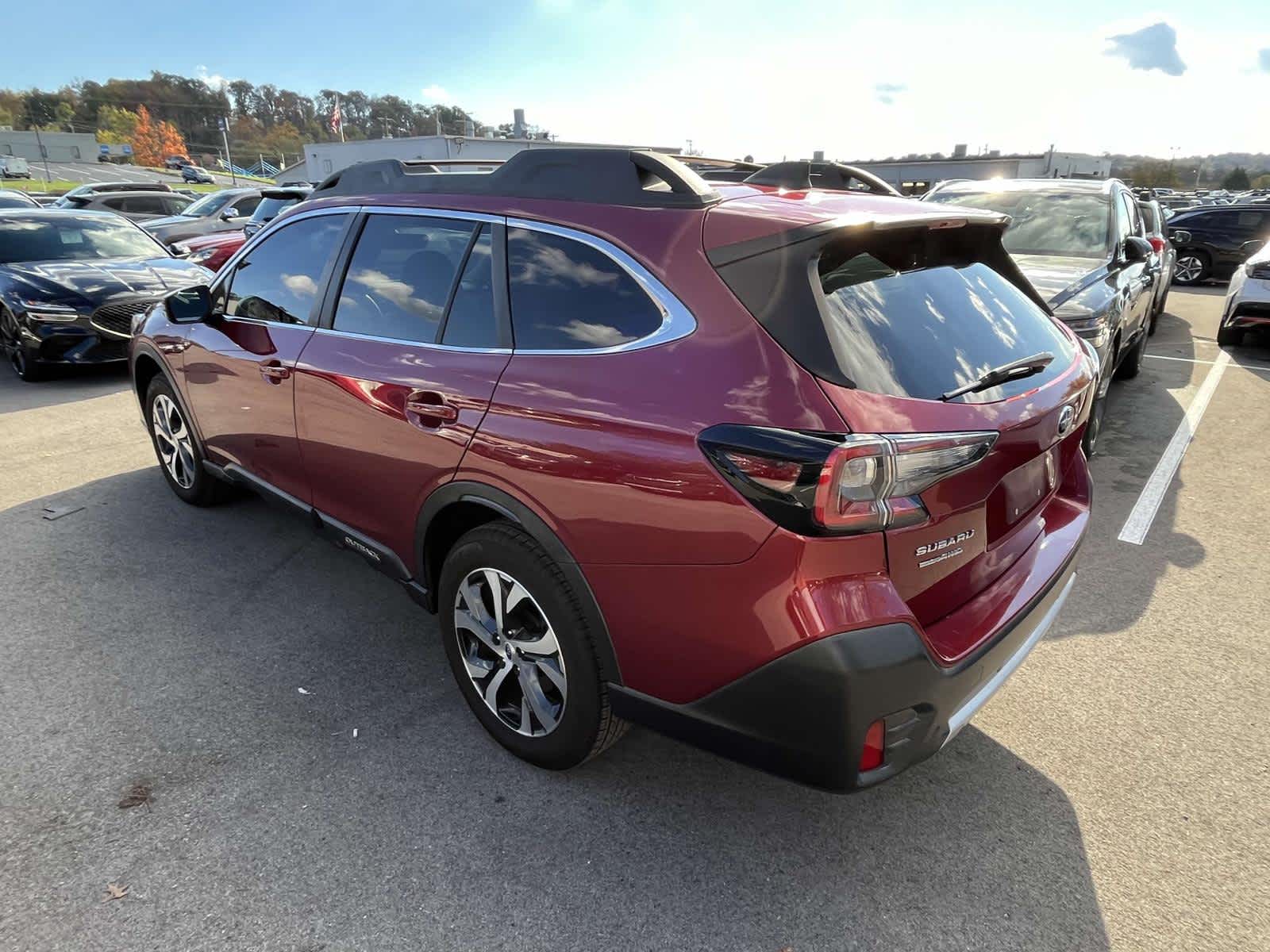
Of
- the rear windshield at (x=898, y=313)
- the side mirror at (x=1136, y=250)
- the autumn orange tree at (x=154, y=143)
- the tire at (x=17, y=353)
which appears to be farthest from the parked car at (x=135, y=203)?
the autumn orange tree at (x=154, y=143)

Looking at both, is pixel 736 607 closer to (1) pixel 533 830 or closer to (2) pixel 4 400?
(1) pixel 533 830

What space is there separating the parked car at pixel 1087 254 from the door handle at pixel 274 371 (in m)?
4.39

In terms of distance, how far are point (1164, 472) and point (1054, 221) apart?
2.42 metres

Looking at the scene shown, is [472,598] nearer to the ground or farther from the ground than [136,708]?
farther from the ground

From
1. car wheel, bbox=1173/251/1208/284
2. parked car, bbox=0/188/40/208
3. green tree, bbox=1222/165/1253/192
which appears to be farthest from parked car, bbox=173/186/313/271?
green tree, bbox=1222/165/1253/192

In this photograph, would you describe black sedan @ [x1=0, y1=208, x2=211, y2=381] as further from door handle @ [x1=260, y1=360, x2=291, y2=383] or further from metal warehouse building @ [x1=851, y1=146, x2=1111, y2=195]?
metal warehouse building @ [x1=851, y1=146, x2=1111, y2=195]

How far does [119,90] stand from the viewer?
113000 millimetres

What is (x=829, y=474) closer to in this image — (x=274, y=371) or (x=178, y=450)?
(x=274, y=371)

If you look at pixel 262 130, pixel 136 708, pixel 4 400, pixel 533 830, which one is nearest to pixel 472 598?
pixel 533 830

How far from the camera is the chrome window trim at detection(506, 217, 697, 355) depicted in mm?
1997

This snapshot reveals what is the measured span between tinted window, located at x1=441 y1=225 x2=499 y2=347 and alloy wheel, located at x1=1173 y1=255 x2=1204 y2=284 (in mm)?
18308

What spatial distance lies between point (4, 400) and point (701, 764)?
299 inches

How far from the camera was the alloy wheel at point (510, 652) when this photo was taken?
2.40 m

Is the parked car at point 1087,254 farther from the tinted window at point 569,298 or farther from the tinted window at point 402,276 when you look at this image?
the tinted window at point 402,276
